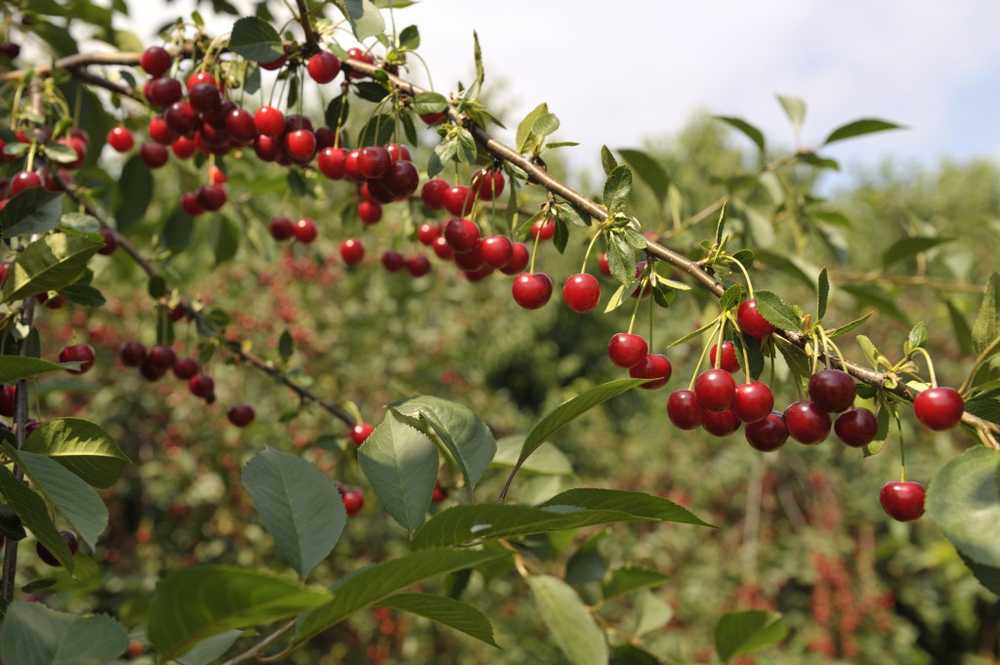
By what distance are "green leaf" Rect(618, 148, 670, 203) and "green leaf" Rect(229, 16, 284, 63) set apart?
0.67m

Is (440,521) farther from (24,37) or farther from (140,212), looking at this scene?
(24,37)

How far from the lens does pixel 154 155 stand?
1374 mm

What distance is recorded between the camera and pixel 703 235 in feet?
6.48

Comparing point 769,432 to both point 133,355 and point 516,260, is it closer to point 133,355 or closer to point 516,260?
point 516,260

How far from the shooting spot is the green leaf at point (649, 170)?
1456 mm

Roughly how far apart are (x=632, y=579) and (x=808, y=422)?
23.2 inches

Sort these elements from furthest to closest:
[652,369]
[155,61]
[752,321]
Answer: [155,61] → [652,369] → [752,321]

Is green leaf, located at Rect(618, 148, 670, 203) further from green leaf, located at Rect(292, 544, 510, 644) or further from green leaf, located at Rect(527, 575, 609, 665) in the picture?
green leaf, located at Rect(292, 544, 510, 644)

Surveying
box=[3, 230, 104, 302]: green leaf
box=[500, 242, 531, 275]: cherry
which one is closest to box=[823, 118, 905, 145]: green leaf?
box=[500, 242, 531, 275]: cherry

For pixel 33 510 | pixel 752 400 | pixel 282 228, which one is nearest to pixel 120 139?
pixel 282 228

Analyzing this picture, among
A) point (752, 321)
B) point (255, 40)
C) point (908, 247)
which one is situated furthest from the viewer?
point (908, 247)

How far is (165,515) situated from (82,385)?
3.38 m

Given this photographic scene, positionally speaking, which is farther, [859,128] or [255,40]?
[859,128]

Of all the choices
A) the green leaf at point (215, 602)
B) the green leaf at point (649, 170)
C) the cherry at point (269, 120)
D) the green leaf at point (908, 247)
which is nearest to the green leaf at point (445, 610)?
the green leaf at point (215, 602)
